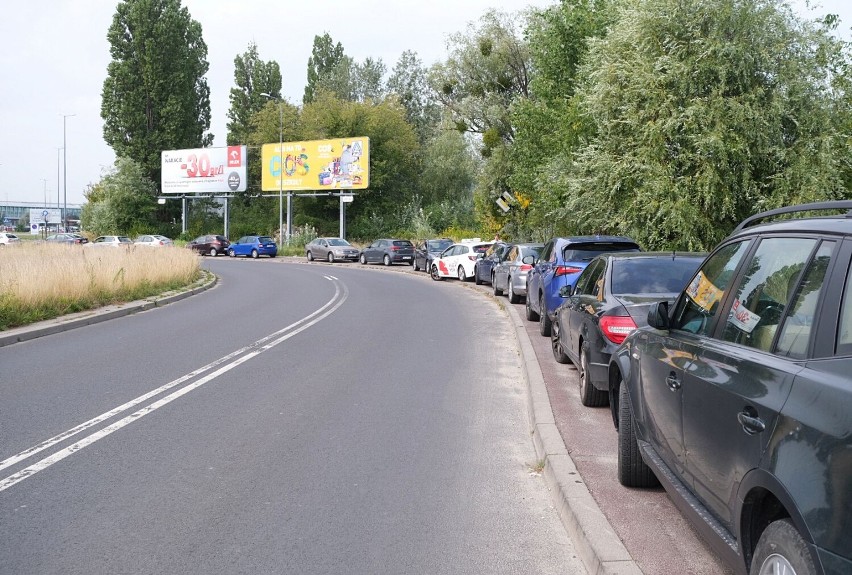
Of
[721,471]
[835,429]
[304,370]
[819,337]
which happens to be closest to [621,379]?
[721,471]

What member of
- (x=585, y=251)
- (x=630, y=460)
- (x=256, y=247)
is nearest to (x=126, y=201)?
(x=256, y=247)

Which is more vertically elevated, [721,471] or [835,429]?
[835,429]

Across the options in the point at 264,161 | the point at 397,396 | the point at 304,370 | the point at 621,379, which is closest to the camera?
the point at 621,379

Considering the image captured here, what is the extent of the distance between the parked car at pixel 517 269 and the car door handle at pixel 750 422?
14295mm

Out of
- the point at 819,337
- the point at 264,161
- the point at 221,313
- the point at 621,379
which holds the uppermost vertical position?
the point at 264,161

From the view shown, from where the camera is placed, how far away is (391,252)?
4297 centimetres

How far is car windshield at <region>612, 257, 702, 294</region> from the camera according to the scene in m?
8.05

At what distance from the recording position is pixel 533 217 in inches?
1256

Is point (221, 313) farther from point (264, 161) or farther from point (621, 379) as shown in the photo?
point (264, 161)

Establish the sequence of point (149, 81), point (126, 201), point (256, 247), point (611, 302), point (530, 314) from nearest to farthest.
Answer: point (611, 302) → point (530, 314) → point (256, 247) → point (149, 81) → point (126, 201)

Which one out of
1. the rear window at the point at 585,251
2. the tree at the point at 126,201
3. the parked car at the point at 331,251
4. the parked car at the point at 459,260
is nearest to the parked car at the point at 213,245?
the parked car at the point at 331,251

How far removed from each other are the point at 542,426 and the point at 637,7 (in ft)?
49.1

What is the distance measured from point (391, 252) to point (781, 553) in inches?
1593

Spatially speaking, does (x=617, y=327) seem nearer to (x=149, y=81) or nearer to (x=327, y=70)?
(x=149, y=81)
